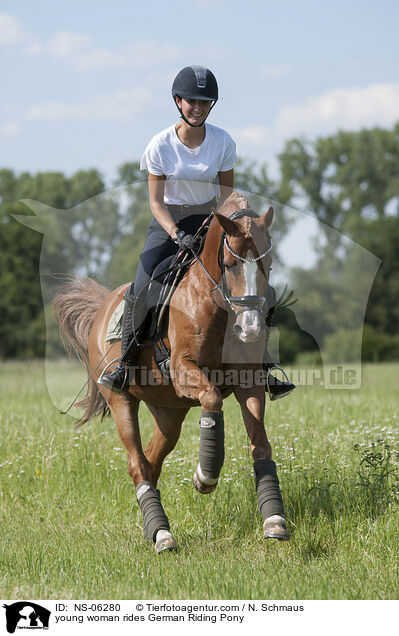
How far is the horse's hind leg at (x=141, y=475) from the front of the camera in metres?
5.28

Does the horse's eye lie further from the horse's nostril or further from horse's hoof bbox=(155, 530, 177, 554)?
horse's hoof bbox=(155, 530, 177, 554)

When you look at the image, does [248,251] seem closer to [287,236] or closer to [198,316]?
[198,316]

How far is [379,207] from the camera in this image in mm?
48438

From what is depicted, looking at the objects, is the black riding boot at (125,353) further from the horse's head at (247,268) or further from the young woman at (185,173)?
the horse's head at (247,268)

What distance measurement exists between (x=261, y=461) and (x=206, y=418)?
0.64 meters

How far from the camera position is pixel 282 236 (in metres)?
7.72

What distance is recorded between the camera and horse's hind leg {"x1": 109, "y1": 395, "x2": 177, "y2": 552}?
528cm

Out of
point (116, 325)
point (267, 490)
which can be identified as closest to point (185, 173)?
point (116, 325)

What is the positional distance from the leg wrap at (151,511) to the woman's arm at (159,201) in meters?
2.08

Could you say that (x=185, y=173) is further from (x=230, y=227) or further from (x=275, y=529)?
(x=275, y=529)

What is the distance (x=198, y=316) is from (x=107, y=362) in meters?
1.73

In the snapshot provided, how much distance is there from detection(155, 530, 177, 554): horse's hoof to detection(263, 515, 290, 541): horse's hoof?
2.55ft

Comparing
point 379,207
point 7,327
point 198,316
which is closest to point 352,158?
point 379,207

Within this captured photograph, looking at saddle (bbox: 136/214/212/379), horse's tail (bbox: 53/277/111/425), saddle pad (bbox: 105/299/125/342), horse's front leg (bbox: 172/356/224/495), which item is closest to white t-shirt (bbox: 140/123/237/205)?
saddle (bbox: 136/214/212/379)
